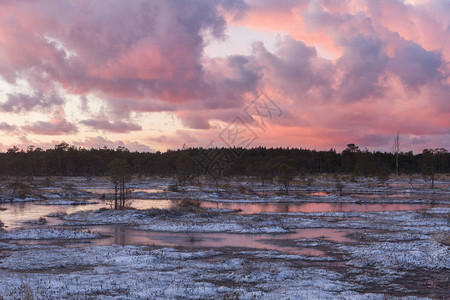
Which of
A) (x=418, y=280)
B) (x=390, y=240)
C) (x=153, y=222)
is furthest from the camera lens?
(x=153, y=222)

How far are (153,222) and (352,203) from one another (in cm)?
2907

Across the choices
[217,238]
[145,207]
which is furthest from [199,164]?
[217,238]

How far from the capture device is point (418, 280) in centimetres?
1678

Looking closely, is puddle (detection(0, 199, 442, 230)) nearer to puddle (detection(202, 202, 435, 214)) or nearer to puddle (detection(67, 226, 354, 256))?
puddle (detection(202, 202, 435, 214))

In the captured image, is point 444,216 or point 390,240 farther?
point 444,216

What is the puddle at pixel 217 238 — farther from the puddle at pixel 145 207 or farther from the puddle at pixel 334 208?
the puddle at pixel 334 208

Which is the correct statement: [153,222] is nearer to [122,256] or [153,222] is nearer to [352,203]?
[122,256]

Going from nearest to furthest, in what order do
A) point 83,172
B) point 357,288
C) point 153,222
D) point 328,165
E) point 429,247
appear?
point 357,288 → point 429,247 → point 153,222 → point 83,172 → point 328,165

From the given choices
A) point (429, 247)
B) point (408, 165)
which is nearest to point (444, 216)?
point (429, 247)

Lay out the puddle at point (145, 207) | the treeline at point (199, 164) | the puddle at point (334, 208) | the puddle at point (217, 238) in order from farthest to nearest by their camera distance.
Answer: the treeline at point (199, 164), the puddle at point (334, 208), the puddle at point (145, 207), the puddle at point (217, 238)

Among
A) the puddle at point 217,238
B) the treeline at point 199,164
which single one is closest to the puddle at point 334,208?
the puddle at point 217,238

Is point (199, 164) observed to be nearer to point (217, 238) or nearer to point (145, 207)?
point (145, 207)

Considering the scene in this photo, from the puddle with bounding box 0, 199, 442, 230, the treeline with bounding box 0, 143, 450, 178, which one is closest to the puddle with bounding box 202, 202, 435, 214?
the puddle with bounding box 0, 199, 442, 230

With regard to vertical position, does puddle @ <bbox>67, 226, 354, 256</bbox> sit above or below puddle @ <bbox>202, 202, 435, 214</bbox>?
above
